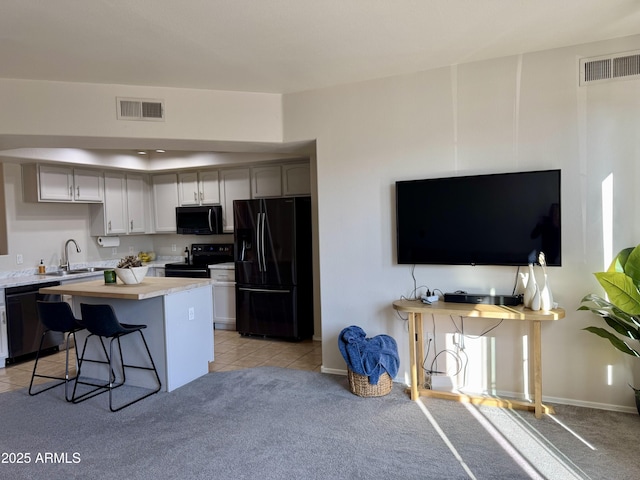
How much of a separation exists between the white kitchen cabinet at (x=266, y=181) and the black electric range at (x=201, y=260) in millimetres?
1021

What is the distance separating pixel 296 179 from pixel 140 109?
2171 mm

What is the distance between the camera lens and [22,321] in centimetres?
455

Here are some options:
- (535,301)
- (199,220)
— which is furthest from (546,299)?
(199,220)

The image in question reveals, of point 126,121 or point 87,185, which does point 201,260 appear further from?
point 126,121

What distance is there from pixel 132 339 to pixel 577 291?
367 centimetres

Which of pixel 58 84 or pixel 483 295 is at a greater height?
pixel 58 84

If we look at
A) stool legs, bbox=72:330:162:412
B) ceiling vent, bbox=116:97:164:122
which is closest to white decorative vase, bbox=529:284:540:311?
stool legs, bbox=72:330:162:412

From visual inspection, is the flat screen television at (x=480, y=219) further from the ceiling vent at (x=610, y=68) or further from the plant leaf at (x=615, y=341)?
the ceiling vent at (x=610, y=68)

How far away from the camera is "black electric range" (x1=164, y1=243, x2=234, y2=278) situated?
5801mm

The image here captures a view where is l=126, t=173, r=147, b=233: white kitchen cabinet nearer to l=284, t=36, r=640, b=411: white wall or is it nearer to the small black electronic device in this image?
l=284, t=36, r=640, b=411: white wall

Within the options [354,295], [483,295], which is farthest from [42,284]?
[483,295]

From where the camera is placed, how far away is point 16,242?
507 cm

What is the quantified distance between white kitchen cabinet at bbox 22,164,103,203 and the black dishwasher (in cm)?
115

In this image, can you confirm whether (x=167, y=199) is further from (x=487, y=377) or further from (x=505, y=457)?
(x=505, y=457)
